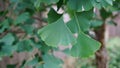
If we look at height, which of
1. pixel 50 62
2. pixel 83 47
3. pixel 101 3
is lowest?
pixel 50 62

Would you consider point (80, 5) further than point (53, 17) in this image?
No

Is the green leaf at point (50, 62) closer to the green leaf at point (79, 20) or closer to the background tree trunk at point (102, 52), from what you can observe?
the green leaf at point (79, 20)

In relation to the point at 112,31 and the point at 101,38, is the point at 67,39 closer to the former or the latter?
the point at 101,38

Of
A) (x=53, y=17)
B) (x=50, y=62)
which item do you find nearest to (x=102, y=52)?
(x=50, y=62)

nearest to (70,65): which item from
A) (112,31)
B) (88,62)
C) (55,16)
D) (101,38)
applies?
(88,62)

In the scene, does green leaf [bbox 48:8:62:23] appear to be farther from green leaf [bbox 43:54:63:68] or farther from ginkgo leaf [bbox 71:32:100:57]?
green leaf [bbox 43:54:63:68]

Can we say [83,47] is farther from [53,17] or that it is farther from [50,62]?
[50,62]

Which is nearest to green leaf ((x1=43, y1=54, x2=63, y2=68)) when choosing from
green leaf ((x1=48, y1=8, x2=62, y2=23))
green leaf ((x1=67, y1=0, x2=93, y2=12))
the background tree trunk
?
green leaf ((x1=48, y1=8, x2=62, y2=23))
